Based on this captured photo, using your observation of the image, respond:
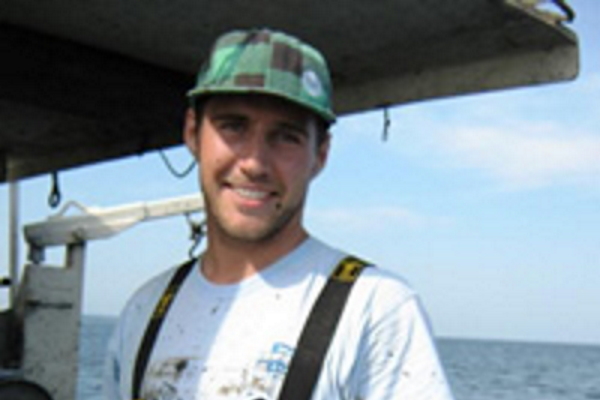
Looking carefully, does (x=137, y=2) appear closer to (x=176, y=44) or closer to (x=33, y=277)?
Answer: (x=176, y=44)

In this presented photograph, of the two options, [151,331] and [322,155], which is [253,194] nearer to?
[322,155]

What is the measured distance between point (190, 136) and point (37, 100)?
277cm

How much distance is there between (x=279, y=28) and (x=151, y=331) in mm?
2207

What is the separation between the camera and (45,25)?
4539 millimetres

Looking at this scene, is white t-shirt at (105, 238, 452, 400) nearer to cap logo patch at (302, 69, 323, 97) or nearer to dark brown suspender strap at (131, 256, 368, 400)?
dark brown suspender strap at (131, 256, 368, 400)

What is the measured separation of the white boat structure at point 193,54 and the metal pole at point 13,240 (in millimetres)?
1480

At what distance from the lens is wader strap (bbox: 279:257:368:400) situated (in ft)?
7.15

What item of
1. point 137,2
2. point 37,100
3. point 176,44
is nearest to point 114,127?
point 37,100

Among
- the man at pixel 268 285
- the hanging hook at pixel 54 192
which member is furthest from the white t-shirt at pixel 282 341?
the hanging hook at pixel 54 192

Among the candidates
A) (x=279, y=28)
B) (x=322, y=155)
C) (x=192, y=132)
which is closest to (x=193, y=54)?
(x=279, y=28)

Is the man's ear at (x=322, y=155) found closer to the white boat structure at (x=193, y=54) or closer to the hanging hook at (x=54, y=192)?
the white boat structure at (x=193, y=54)

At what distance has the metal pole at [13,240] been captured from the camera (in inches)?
303

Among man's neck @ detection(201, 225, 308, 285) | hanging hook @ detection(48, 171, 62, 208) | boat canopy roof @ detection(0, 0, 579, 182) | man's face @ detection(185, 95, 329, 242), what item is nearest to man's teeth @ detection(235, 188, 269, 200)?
man's face @ detection(185, 95, 329, 242)

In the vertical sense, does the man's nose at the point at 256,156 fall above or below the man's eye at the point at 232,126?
below
